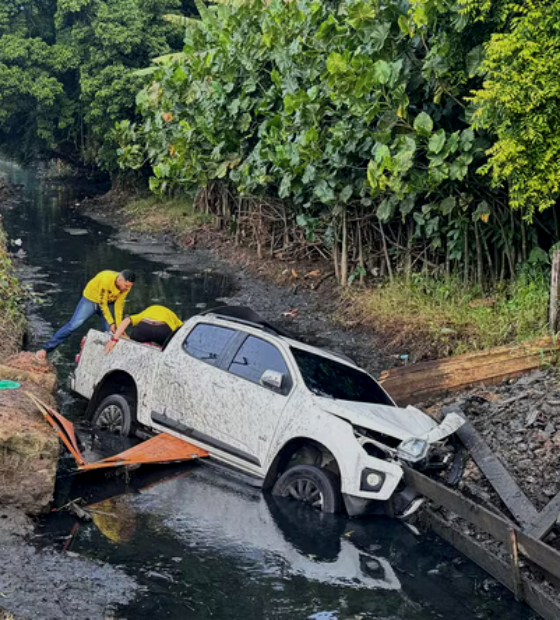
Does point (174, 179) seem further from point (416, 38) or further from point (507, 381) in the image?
point (507, 381)

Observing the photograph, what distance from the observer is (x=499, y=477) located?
8.05 m

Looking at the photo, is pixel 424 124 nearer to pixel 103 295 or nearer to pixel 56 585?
pixel 103 295

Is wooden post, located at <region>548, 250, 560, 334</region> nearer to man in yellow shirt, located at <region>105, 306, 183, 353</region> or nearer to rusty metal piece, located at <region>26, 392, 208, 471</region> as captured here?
man in yellow shirt, located at <region>105, 306, 183, 353</region>

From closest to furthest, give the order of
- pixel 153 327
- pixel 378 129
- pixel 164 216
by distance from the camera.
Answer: pixel 153 327, pixel 378 129, pixel 164 216

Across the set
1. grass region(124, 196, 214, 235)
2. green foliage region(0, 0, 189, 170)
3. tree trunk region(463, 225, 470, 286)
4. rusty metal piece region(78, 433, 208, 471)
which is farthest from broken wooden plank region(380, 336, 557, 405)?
green foliage region(0, 0, 189, 170)

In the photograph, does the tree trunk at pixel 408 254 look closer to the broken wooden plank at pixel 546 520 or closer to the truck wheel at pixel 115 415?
the truck wheel at pixel 115 415

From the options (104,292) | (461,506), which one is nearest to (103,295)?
(104,292)

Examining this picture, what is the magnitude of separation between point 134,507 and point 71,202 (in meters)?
39.0

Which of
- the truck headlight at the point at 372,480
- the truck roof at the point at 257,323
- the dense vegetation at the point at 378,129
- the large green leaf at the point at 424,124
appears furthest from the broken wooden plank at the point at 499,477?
the large green leaf at the point at 424,124

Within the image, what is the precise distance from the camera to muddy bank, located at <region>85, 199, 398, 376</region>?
1574cm

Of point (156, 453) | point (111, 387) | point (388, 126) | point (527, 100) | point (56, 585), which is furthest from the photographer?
point (388, 126)

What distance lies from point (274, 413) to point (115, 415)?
245 centimetres

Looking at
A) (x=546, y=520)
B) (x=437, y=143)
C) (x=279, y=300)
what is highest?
(x=437, y=143)

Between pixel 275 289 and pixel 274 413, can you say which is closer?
pixel 274 413
